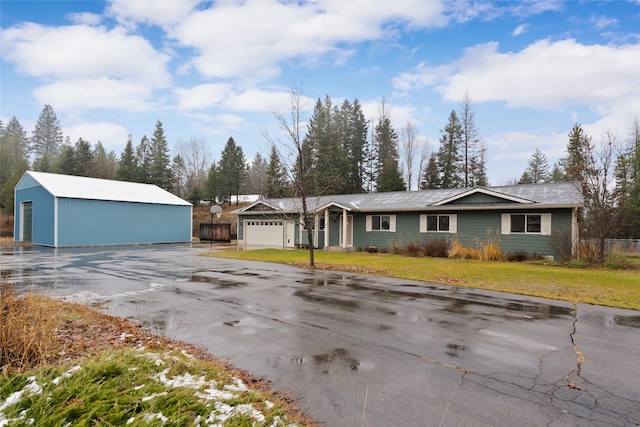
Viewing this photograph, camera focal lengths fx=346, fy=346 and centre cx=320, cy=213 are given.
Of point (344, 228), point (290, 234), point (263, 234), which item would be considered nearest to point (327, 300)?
point (344, 228)

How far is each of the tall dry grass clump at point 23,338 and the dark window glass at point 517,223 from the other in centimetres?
1898

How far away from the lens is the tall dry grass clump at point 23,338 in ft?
11.7

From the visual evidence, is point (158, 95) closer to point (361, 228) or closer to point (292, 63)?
point (292, 63)

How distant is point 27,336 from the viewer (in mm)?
3812

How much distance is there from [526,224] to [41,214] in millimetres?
33215

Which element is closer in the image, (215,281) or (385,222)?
(215,281)

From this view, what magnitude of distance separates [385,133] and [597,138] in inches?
1116

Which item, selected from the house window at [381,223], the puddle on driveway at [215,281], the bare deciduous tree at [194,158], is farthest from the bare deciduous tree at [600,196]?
the bare deciduous tree at [194,158]

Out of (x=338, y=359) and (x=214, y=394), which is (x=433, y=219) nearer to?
(x=338, y=359)

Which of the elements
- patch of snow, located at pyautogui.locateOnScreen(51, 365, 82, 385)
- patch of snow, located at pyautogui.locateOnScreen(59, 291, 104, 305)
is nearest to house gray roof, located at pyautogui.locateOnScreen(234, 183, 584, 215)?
patch of snow, located at pyautogui.locateOnScreen(59, 291, 104, 305)

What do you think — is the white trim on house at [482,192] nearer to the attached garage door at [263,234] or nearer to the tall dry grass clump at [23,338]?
the attached garage door at [263,234]

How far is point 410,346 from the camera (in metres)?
4.98

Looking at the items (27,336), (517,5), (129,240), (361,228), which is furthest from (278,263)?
(129,240)

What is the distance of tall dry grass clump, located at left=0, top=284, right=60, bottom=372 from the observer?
11.7 feet
